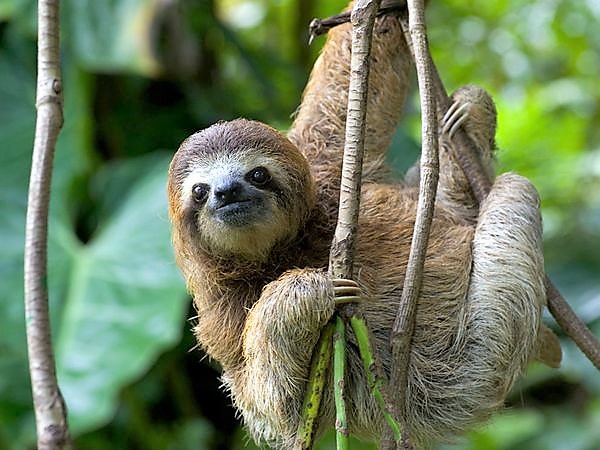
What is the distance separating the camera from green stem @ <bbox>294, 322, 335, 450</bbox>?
2.38 meters

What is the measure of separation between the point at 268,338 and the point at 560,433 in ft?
17.1

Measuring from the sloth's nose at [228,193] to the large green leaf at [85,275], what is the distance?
79.7 inches

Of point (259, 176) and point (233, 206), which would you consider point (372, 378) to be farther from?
point (259, 176)

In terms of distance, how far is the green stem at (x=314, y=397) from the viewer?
7.79 ft

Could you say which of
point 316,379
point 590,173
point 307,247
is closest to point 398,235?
point 307,247

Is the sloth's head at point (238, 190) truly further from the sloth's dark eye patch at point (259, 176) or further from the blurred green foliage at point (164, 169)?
the blurred green foliage at point (164, 169)

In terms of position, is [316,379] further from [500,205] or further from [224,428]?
[224,428]

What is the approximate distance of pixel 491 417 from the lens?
3.32 meters

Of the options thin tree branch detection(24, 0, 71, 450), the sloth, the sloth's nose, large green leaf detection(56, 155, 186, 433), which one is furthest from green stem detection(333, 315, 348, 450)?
large green leaf detection(56, 155, 186, 433)

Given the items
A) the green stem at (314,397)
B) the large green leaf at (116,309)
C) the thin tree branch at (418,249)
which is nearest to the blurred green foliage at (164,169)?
the large green leaf at (116,309)

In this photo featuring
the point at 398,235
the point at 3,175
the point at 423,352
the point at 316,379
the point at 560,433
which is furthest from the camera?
the point at 560,433

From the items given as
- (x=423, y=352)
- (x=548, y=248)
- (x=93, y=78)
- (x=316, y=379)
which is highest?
(x=93, y=78)

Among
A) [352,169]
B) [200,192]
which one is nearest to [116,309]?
[200,192]

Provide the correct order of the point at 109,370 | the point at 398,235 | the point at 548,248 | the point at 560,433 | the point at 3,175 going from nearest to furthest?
the point at 398,235 < the point at 109,370 < the point at 3,175 < the point at 548,248 < the point at 560,433
